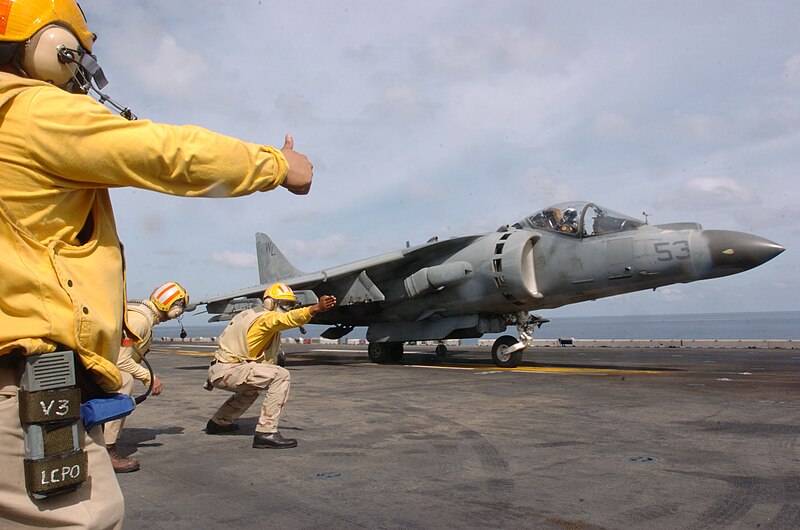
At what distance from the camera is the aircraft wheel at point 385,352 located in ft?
60.7

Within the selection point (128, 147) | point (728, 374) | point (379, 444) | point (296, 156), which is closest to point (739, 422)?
point (379, 444)

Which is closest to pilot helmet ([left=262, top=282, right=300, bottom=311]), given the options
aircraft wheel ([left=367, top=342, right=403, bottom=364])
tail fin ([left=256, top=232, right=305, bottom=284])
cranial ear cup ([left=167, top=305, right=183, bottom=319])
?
cranial ear cup ([left=167, top=305, right=183, bottom=319])

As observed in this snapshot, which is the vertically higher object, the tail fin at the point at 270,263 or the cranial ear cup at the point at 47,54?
the tail fin at the point at 270,263

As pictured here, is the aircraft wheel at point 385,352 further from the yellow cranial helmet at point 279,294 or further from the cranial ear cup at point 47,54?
the cranial ear cup at point 47,54

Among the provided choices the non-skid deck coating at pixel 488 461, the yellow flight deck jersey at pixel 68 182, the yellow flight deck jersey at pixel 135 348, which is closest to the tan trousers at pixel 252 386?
the non-skid deck coating at pixel 488 461

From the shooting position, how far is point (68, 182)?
5.78 ft

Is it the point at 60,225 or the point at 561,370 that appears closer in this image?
the point at 60,225

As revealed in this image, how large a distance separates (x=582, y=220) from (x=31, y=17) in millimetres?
13049

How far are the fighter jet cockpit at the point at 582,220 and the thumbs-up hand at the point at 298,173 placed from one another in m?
12.4

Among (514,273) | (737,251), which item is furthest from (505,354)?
(737,251)

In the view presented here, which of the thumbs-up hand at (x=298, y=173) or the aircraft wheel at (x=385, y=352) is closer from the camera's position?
the thumbs-up hand at (x=298, y=173)

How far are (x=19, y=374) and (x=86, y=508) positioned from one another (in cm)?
43

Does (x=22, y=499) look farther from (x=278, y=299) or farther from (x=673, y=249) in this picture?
(x=673, y=249)

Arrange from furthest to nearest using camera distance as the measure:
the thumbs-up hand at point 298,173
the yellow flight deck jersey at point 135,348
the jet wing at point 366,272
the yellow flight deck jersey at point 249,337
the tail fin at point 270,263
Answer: the tail fin at point 270,263 < the jet wing at point 366,272 < the yellow flight deck jersey at point 249,337 < the yellow flight deck jersey at point 135,348 < the thumbs-up hand at point 298,173
